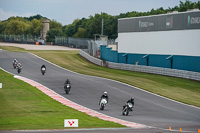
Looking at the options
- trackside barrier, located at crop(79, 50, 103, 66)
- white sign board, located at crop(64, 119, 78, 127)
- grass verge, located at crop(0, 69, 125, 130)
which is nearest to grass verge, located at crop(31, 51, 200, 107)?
trackside barrier, located at crop(79, 50, 103, 66)

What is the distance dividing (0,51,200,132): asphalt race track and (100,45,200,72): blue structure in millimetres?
12436

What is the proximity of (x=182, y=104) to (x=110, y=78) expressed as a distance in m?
17.6

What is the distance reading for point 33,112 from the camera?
94.5 feet

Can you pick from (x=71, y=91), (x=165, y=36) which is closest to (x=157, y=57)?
(x=165, y=36)

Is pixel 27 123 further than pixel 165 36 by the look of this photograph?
No

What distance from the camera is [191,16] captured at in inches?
2315

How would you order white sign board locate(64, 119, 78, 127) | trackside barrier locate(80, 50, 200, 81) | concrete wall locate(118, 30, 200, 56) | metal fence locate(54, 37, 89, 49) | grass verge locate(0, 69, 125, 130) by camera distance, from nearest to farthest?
white sign board locate(64, 119, 78, 127)
grass verge locate(0, 69, 125, 130)
trackside barrier locate(80, 50, 200, 81)
concrete wall locate(118, 30, 200, 56)
metal fence locate(54, 37, 89, 49)

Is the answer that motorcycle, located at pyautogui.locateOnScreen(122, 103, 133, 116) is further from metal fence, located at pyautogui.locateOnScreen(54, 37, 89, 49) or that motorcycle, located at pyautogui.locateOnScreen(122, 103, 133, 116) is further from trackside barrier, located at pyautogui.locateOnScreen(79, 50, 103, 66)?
metal fence, located at pyautogui.locateOnScreen(54, 37, 89, 49)

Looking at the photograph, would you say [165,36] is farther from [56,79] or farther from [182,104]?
[182,104]

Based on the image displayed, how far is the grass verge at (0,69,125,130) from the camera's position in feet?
78.2

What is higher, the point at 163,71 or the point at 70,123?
the point at 70,123

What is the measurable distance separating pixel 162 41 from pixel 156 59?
2.84m

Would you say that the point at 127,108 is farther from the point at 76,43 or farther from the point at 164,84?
the point at 76,43

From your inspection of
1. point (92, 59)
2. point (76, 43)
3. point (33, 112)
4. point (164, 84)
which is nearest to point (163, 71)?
point (164, 84)
